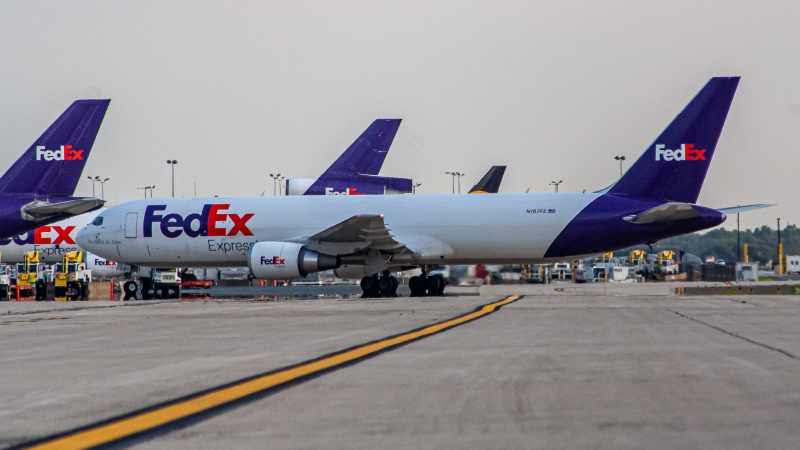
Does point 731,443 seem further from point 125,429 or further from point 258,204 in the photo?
point 258,204

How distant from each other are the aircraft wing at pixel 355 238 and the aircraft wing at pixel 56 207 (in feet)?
21.8

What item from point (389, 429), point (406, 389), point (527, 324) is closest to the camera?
point (389, 429)

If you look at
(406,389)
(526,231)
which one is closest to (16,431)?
(406,389)

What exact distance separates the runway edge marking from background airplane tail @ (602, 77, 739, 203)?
1913 centimetres

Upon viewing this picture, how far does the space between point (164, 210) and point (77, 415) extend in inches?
960

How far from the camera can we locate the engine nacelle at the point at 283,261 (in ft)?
83.4

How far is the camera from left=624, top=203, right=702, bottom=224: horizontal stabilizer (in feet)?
80.4

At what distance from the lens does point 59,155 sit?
2578 cm

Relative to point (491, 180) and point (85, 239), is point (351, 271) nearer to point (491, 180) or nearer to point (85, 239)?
point (85, 239)

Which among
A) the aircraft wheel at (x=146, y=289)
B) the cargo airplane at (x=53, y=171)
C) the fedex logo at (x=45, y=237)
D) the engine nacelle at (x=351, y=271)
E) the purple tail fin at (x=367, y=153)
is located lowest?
the aircraft wheel at (x=146, y=289)

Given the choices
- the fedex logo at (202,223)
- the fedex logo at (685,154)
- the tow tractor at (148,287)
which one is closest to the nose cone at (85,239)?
the tow tractor at (148,287)

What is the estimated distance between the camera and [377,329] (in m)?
12.0

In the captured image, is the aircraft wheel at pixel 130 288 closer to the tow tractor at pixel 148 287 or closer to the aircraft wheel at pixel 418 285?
the tow tractor at pixel 148 287

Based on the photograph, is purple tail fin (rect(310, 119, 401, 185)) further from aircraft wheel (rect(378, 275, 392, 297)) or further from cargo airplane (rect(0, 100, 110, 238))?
cargo airplane (rect(0, 100, 110, 238))
